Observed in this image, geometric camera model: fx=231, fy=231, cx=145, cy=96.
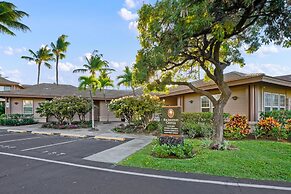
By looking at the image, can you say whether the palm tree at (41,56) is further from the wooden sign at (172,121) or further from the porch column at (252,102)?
the wooden sign at (172,121)

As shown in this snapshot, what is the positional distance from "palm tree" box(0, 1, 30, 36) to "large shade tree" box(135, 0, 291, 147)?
1531cm

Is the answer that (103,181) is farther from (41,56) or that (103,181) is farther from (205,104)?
(41,56)

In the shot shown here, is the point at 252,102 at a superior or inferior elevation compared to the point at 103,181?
superior

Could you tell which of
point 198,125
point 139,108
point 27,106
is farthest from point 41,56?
point 198,125

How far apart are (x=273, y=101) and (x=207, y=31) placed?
31.1ft

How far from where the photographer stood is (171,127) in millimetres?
8727

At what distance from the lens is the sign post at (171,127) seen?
8.52m

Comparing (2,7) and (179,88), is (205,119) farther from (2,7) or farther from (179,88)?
(2,7)

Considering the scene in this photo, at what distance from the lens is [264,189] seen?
5012mm

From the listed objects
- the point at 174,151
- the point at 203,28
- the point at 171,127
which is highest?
the point at 203,28

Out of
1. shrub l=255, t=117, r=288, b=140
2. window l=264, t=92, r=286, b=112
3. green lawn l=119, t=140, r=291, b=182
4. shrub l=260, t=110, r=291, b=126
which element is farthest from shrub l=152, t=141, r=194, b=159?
window l=264, t=92, r=286, b=112

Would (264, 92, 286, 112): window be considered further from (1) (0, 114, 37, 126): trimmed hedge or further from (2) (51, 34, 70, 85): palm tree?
(2) (51, 34, 70, 85): palm tree

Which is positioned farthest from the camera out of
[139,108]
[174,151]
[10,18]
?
[10,18]

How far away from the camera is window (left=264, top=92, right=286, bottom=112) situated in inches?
560
